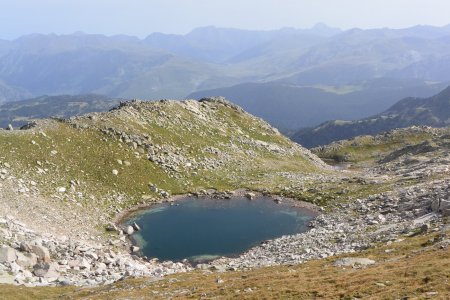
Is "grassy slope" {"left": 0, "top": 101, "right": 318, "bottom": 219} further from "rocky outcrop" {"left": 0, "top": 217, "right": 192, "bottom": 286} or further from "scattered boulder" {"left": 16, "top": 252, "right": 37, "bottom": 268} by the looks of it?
"scattered boulder" {"left": 16, "top": 252, "right": 37, "bottom": 268}

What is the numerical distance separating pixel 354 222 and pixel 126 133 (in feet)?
181

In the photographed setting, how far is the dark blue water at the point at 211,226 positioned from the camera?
6475 centimetres

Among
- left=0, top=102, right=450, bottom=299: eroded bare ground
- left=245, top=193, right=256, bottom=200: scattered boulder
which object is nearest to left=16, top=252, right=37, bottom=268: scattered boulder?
left=0, top=102, right=450, bottom=299: eroded bare ground

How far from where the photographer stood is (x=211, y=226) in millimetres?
74500

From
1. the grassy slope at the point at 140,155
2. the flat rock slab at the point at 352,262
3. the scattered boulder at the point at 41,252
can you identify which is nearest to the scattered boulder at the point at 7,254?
the scattered boulder at the point at 41,252

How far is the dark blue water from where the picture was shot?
64750mm

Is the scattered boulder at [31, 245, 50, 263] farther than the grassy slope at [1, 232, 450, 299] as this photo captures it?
Yes

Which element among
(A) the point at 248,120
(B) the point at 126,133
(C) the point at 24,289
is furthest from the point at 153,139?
(C) the point at 24,289

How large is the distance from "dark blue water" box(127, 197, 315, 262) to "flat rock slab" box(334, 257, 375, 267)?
24169 millimetres

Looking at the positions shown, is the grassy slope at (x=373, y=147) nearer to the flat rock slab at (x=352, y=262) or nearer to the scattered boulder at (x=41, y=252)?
the flat rock slab at (x=352, y=262)

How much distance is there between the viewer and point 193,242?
68.2m

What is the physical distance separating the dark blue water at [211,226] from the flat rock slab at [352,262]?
2417 centimetres

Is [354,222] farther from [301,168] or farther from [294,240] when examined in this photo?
[301,168]

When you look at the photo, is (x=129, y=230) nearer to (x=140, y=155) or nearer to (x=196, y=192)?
(x=196, y=192)
